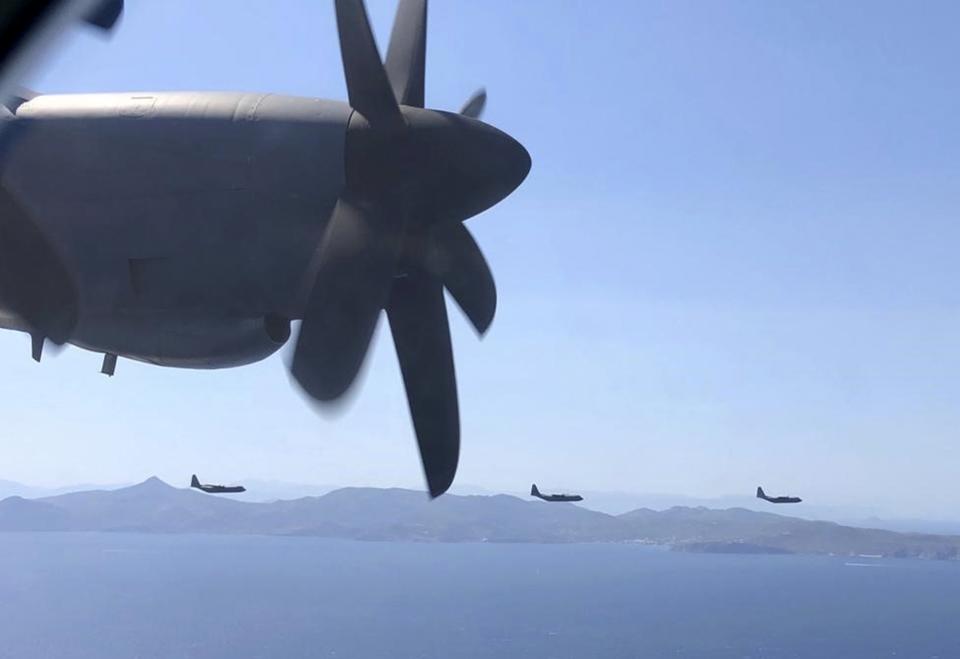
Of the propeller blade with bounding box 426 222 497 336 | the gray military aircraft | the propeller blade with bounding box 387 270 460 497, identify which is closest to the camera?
the gray military aircraft

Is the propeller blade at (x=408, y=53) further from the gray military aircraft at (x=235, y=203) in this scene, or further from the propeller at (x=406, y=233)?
the gray military aircraft at (x=235, y=203)

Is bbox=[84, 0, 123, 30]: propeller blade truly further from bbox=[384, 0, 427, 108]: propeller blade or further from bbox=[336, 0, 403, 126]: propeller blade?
bbox=[384, 0, 427, 108]: propeller blade

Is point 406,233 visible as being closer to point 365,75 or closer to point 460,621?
point 365,75

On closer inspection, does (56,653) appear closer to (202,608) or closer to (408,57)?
(202,608)

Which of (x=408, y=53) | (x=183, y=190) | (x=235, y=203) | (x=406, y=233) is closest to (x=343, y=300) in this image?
(x=406, y=233)

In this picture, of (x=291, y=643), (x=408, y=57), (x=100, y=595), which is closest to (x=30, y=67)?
(x=408, y=57)

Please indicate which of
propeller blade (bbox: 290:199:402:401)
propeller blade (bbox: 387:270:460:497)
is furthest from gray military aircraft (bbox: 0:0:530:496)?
propeller blade (bbox: 387:270:460:497)

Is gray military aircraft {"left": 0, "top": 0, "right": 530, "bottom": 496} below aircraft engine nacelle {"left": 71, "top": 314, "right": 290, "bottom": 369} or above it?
above

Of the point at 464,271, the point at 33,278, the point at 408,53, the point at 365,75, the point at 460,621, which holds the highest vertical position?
the point at 408,53

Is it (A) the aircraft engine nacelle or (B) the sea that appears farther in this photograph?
(B) the sea
